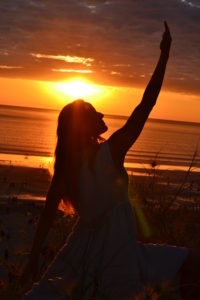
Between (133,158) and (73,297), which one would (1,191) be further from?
(133,158)

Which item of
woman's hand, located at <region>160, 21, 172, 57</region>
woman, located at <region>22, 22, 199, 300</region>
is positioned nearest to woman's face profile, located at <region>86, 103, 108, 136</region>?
woman, located at <region>22, 22, 199, 300</region>

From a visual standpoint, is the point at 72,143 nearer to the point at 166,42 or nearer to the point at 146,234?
the point at 166,42

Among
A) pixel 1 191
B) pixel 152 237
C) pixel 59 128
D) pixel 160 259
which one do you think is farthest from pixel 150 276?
pixel 1 191

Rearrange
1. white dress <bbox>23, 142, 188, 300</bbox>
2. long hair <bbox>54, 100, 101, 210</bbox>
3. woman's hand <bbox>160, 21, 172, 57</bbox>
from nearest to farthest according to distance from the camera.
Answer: white dress <bbox>23, 142, 188, 300</bbox> → woman's hand <bbox>160, 21, 172, 57</bbox> → long hair <bbox>54, 100, 101, 210</bbox>

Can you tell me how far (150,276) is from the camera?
3430mm

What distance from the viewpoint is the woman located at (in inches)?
135

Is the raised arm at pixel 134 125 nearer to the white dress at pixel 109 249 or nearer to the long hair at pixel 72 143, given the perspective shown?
the white dress at pixel 109 249

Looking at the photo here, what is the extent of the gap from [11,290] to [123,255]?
0.75 metres

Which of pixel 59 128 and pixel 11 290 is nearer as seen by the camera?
pixel 11 290

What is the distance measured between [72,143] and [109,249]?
0.74 metres

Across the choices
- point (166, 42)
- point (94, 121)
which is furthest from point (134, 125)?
point (166, 42)

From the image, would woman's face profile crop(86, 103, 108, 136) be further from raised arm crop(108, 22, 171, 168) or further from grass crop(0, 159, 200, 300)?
grass crop(0, 159, 200, 300)

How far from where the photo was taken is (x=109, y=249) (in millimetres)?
3559

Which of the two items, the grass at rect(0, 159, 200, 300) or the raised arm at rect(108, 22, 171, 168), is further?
the raised arm at rect(108, 22, 171, 168)
